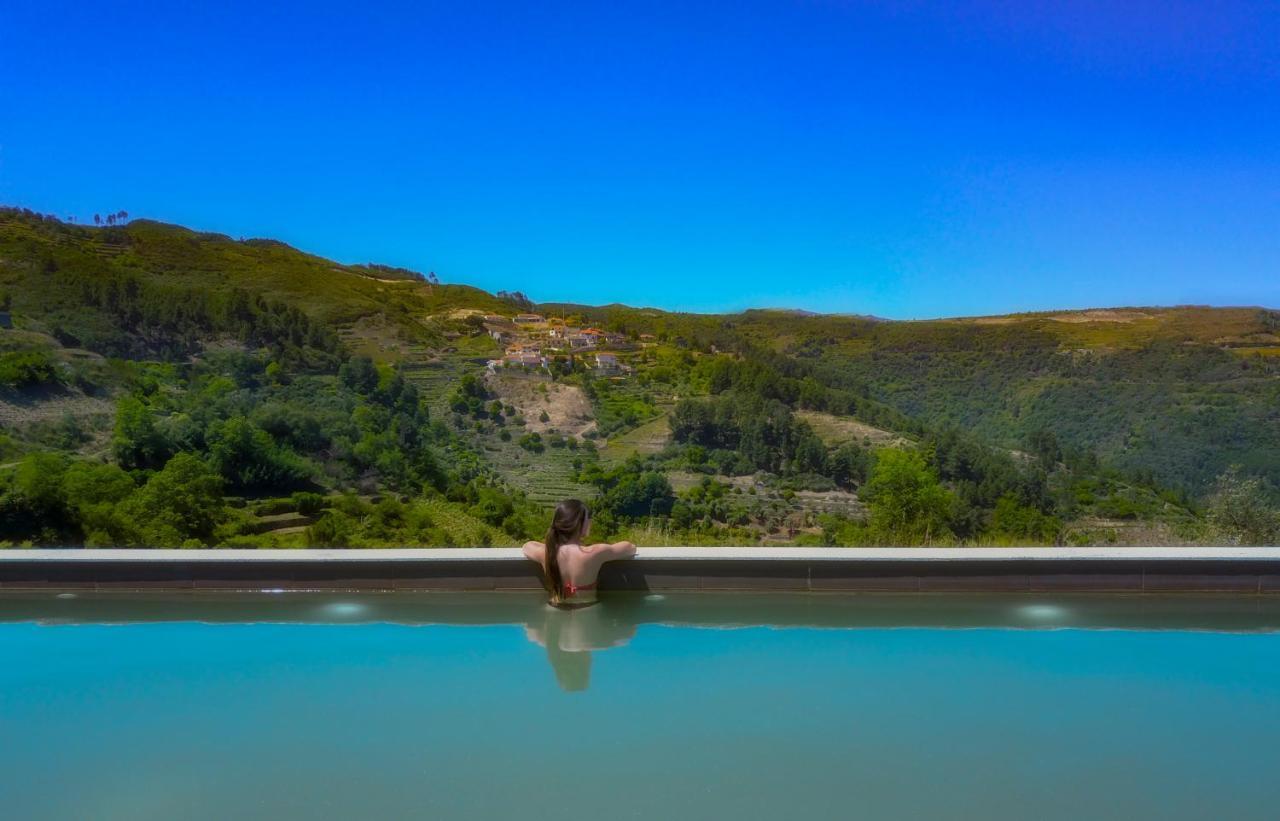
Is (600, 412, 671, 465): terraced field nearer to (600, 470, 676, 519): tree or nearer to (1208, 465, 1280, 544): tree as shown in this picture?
(600, 470, 676, 519): tree

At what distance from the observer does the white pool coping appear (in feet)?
11.3

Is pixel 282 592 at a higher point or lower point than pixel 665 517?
higher

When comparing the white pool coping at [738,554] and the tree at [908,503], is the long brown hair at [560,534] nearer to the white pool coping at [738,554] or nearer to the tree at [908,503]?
the white pool coping at [738,554]

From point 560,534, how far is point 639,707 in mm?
936

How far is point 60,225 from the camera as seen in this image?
26.0 metres

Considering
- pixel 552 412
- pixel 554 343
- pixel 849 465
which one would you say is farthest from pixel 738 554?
pixel 554 343

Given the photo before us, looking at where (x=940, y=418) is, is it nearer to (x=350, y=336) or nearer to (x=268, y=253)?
(x=350, y=336)

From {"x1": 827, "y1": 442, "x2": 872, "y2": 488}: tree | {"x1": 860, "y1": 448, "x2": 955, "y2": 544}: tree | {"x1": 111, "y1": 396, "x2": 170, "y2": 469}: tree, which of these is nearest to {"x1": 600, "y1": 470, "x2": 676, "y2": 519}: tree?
{"x1": 827, "y1": 442, "x2": 872, "y2": 488}: tree

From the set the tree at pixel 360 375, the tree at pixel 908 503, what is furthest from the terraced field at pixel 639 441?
the tree at pixel 908 503

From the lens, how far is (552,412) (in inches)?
953

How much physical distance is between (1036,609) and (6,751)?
329cm

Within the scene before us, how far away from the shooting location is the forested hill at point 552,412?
34.4 ft

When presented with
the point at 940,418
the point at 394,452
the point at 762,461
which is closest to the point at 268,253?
the point at 394,452

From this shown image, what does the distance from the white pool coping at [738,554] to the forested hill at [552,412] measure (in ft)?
6.44
